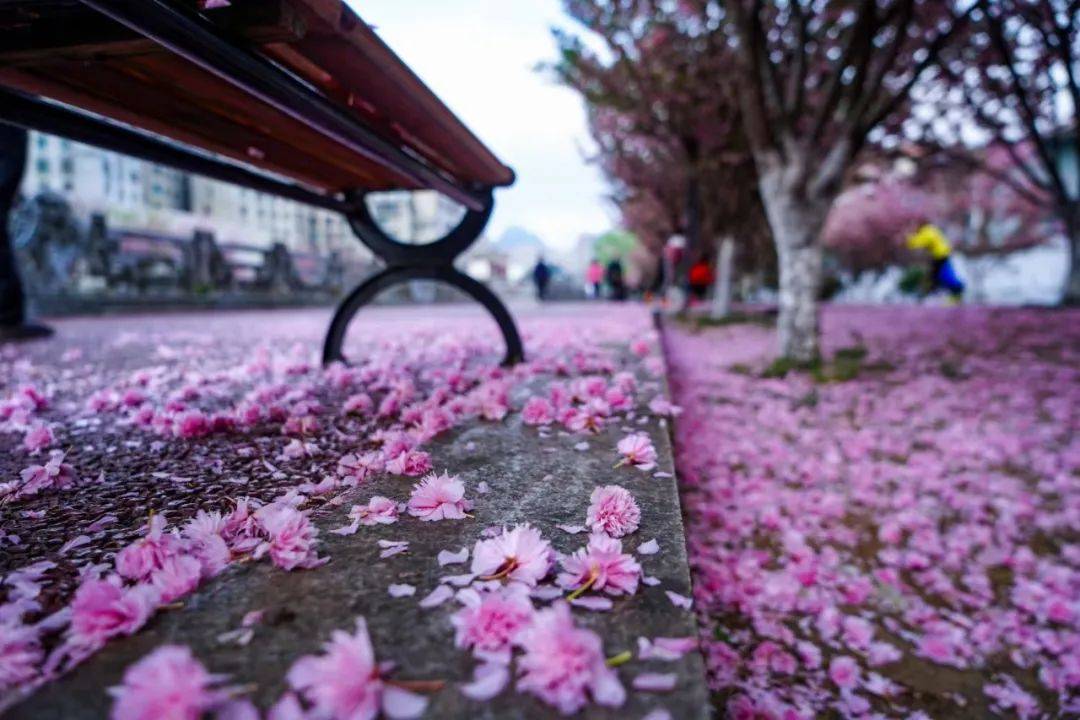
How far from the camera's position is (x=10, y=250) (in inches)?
211

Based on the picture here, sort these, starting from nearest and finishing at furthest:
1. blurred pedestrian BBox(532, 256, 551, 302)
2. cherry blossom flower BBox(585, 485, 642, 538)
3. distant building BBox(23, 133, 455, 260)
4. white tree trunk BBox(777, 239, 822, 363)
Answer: cherry blossom flower BBox(585, 485, 642, 538) < white tree trunk BBox(777, 239, 822, 363) < blurred pedestrian BBox(532, 256, 551, 302) < distant building BBox(23, 133, 455, 260)

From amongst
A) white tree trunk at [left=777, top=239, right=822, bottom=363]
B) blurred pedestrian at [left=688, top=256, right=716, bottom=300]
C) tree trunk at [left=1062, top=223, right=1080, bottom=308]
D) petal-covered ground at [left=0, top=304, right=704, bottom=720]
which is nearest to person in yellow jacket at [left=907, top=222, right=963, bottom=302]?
tree trunk at [left=1062, top=223, right=1080, bottom=308]

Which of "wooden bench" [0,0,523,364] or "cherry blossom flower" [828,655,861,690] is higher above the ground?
"wooden bench" [0,0,523,364]

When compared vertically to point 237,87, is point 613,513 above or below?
below

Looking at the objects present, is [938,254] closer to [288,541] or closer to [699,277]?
[699,277]

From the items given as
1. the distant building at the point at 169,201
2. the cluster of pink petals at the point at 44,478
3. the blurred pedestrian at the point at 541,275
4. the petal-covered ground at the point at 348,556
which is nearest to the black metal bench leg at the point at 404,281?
the petal-covered ground at the point at 348,556

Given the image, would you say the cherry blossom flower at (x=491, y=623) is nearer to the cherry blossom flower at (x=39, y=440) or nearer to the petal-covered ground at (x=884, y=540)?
the petal-covered ground at (x=884, y=540)

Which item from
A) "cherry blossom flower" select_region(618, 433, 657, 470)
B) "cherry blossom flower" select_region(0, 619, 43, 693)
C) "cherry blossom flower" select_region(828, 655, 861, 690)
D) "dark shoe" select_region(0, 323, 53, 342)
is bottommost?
"cherry blossom flower" select_region(828, 655, 861, 690)

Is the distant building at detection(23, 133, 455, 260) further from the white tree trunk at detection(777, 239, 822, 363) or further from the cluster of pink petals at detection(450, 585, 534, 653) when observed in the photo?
the cluster of pink petals at detection(450, 585, 534, 653)

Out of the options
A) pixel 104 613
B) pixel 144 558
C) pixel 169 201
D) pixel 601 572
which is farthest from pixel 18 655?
pixel 169 201

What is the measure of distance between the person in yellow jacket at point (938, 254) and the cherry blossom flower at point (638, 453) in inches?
453

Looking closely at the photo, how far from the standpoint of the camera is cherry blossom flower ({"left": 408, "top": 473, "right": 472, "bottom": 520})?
1.23 m

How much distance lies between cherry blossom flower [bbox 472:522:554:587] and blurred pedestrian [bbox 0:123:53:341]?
6185 millimetres

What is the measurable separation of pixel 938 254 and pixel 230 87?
13.7m
